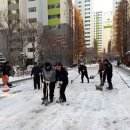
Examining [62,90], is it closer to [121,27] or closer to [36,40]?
[36,40]

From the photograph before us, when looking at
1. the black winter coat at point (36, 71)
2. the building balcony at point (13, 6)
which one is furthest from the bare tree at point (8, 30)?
the building balcony at point (13, 6)

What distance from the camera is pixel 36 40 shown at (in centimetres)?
6078

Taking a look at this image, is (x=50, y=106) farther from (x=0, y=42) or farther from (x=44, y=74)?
(x=0, y=42)

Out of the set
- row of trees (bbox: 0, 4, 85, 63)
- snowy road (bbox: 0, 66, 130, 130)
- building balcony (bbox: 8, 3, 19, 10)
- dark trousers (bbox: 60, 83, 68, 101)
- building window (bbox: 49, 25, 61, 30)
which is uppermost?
building balcony (bbox: 8, 3, 19, 10)

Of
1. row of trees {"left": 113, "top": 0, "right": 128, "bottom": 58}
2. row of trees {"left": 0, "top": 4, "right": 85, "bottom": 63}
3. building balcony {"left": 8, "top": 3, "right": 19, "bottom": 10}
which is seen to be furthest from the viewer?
building balcony {"left": 8, "top": 3, "right": 19, "bottom": 10}

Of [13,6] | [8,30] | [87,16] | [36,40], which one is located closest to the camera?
[8,30]

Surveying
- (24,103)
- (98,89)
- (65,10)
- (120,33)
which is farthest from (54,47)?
(24,103)

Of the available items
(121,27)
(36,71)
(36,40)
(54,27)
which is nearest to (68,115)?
(36,71)

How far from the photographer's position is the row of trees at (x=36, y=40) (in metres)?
50.4

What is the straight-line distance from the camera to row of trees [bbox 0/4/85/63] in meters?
50.4

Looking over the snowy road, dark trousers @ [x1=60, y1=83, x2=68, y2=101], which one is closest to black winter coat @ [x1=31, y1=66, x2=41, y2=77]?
the snowy road

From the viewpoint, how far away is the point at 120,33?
243 ft

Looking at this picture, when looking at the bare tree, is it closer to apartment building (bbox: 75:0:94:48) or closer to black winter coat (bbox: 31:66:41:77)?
black winter coat (bbox: 31:66:41:77)

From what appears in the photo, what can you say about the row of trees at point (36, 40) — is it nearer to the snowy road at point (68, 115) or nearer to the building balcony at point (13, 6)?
the building balcony at point (13, 6)
